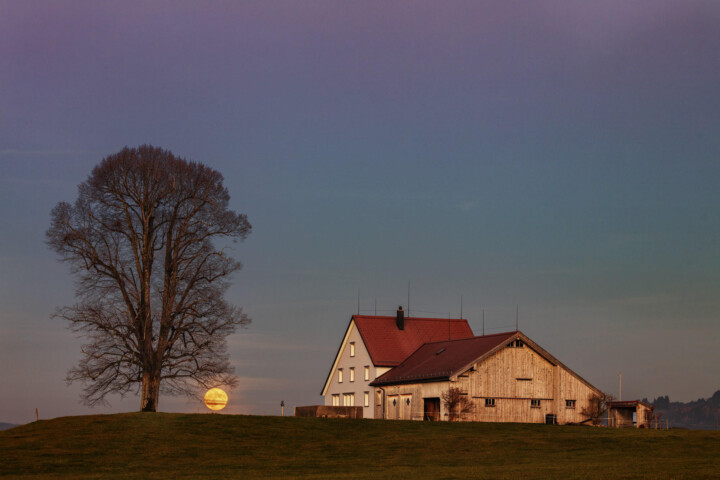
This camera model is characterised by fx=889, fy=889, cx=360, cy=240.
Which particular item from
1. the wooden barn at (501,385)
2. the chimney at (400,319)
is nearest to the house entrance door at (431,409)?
the wooden barn at (501,385)

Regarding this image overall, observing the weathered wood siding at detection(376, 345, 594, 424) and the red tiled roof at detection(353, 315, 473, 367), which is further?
the red tiled roof at detection(353, 315, 473, 367)

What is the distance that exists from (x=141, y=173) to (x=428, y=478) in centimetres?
3346

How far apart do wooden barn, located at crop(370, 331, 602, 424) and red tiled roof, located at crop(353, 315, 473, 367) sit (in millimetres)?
6809

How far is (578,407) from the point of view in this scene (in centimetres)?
6462

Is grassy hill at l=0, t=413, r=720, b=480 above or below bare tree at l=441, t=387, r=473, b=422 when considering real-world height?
below

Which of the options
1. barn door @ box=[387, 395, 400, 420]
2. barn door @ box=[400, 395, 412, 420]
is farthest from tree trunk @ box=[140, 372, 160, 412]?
barn door @ box=[387, 395, 400, 420]

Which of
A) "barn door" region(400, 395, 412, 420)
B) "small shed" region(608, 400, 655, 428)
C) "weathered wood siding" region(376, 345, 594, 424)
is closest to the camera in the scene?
"weathered wood siding" region(376, 345, 594, 424)

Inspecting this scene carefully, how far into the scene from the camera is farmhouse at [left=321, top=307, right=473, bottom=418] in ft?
240

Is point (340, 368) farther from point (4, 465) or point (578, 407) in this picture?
point (4, 465)

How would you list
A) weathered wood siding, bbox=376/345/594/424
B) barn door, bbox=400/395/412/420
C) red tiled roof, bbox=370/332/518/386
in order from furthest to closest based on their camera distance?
1. barn door, bbox=400/395/412/420
2. red tiled roof, bbox=370/332/518/386
3. weathered wood siding, bbox=376/345/594/424

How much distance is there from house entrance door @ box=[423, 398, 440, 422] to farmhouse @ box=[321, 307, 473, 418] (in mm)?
7446

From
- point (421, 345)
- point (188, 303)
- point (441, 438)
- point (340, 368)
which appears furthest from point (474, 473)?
point (340, 368)

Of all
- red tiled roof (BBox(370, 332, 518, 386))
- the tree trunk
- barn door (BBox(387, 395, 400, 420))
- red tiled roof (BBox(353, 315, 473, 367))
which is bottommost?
barn door (BBox(387, 395, 400, 420))

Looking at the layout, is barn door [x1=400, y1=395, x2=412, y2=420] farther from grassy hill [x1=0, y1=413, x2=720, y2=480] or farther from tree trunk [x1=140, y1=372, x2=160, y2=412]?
tree trunk [x1=140, y1=372, x2=160, y2=412]
